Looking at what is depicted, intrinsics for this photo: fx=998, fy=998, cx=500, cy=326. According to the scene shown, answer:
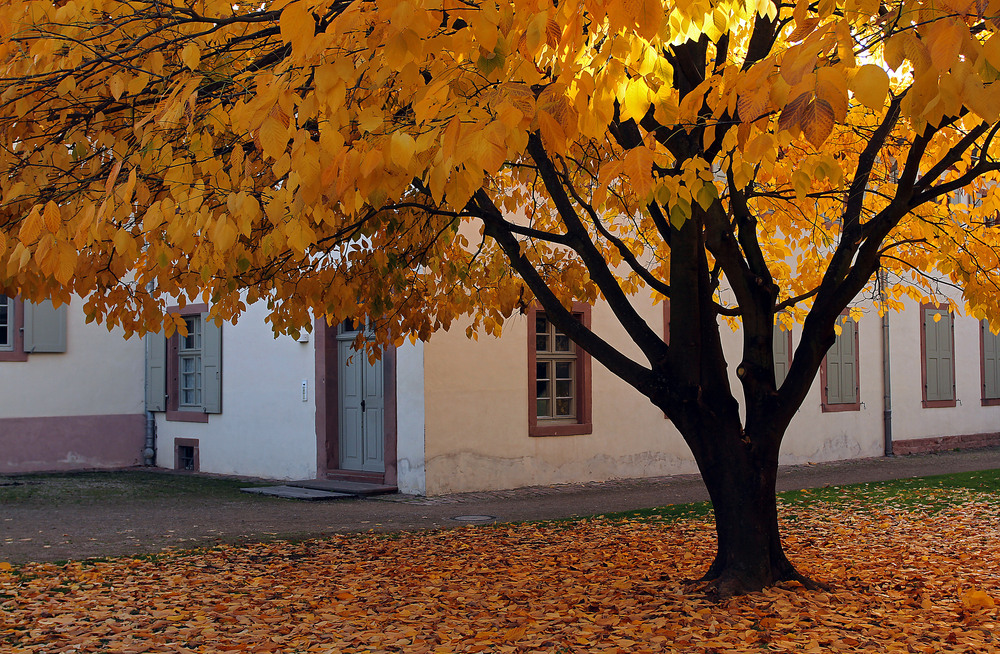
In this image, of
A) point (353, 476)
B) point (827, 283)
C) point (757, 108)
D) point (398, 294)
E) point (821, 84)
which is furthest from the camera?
point (353, 476)

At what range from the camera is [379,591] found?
6.80 meters

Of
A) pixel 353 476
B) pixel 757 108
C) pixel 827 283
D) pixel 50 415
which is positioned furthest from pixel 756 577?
pixel 50 415

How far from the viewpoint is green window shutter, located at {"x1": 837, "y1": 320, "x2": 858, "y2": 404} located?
17.0 metres

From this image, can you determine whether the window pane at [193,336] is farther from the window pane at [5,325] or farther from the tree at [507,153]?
the tree at [507,153]

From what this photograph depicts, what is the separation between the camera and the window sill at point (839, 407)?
1666cm

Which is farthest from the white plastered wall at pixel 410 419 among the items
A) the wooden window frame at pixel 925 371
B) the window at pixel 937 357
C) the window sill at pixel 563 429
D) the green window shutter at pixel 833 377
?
the window at pixel 937 357

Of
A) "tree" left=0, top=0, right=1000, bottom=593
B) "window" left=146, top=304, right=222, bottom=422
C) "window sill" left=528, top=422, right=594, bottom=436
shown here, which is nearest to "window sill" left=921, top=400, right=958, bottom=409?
"window sill" left=528, top=422, right=594, bottom=436

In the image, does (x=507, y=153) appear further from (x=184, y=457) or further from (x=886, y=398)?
(x=886, y=398)

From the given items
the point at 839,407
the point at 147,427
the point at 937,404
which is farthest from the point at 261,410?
the point at 937,404

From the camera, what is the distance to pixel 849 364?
56.4ft

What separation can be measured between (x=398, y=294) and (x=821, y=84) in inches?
271

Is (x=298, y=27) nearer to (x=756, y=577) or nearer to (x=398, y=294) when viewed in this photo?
(x=756, y=577)

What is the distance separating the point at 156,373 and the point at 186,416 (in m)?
1.18

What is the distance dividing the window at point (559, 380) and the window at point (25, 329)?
7.84m
